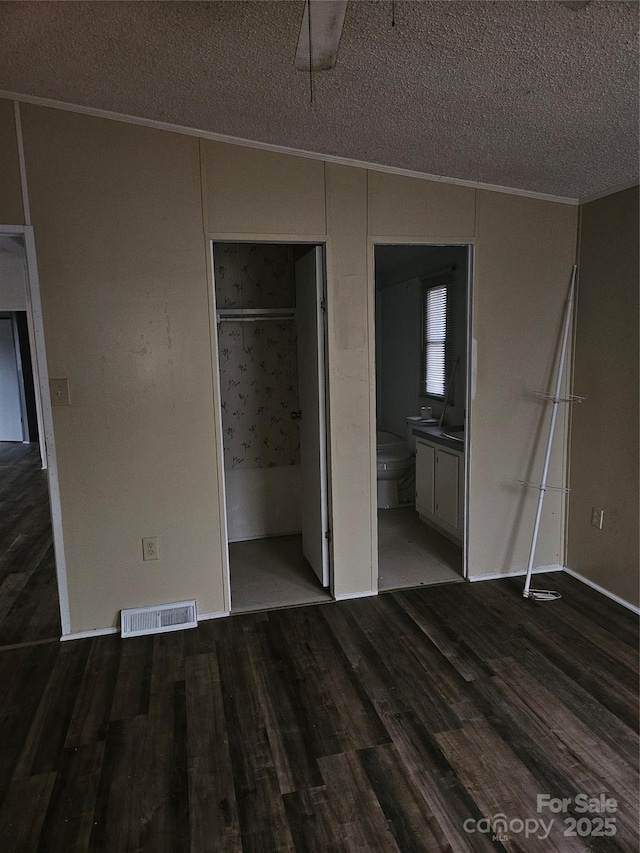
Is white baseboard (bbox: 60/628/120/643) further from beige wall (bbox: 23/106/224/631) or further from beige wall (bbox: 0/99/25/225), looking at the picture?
beige wall (bbox: 0/99/25/225)

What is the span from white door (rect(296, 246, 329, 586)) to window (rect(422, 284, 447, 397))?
177 cm

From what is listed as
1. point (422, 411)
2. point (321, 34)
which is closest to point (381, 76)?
point (321, 34)

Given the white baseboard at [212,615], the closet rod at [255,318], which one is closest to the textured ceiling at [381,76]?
the closet rod at [255,318]

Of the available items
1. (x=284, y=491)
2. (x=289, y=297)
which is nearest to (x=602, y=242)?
(x=289, y=297)

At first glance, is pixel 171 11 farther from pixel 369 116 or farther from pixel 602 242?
pixel 602 242

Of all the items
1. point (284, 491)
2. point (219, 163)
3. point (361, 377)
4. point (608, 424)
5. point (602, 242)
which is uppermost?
point (219, 163)

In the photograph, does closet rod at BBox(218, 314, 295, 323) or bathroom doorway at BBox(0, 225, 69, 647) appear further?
closet rod at BBox(218, 314, 295, 323)

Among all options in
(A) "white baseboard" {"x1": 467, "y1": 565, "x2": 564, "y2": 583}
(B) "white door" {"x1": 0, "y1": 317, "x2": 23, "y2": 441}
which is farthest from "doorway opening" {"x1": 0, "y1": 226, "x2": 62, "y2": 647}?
(A) "white baseboard" {"x1": 467, "y1": 565, "x2": 564, "y2": 583}

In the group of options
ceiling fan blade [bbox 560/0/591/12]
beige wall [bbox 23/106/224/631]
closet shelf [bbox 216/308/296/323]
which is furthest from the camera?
closet shelf [bbox 216/308/296/323]

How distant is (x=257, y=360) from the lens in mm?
4195

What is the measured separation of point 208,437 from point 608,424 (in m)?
2.35

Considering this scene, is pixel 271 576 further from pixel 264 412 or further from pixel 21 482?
pixel 21 482

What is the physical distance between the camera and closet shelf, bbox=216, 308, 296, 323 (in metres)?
4.02

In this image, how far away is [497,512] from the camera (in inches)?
139
